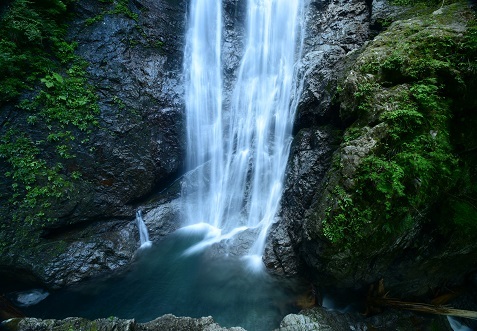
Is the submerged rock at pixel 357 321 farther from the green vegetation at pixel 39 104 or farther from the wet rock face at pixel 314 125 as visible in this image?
the green vegetation at pixel 39 104

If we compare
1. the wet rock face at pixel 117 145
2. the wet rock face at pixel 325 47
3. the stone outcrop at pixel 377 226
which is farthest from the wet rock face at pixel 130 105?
the stone outcrop at pixel 377 226

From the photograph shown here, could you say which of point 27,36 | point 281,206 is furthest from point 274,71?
point 27,36

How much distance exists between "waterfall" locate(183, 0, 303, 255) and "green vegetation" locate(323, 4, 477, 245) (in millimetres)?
3922

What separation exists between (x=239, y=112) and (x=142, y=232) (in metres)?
5.96

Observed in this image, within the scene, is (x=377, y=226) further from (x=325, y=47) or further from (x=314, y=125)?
(x=325, y=47)

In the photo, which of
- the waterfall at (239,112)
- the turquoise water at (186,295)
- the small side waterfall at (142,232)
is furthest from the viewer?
the waterfall at (239,112)

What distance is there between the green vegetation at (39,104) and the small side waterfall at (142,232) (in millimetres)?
2365

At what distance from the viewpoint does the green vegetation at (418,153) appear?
438 cm

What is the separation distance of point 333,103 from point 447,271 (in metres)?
4.66

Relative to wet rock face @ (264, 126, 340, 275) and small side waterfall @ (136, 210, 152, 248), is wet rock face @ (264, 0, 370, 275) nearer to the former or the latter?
wet rock face @ (264, 126, 340, 275)

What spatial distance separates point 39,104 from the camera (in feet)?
24.1

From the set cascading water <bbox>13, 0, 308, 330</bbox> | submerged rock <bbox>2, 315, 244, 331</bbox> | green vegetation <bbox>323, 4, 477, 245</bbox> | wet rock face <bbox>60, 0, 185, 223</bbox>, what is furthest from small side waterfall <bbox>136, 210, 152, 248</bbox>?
green vegetation <bbox>323, 4, 477, 245</bbox>

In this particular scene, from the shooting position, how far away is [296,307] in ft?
18.6

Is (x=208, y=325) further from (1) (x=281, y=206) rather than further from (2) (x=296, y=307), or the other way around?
(1) (x=281, y=206)
